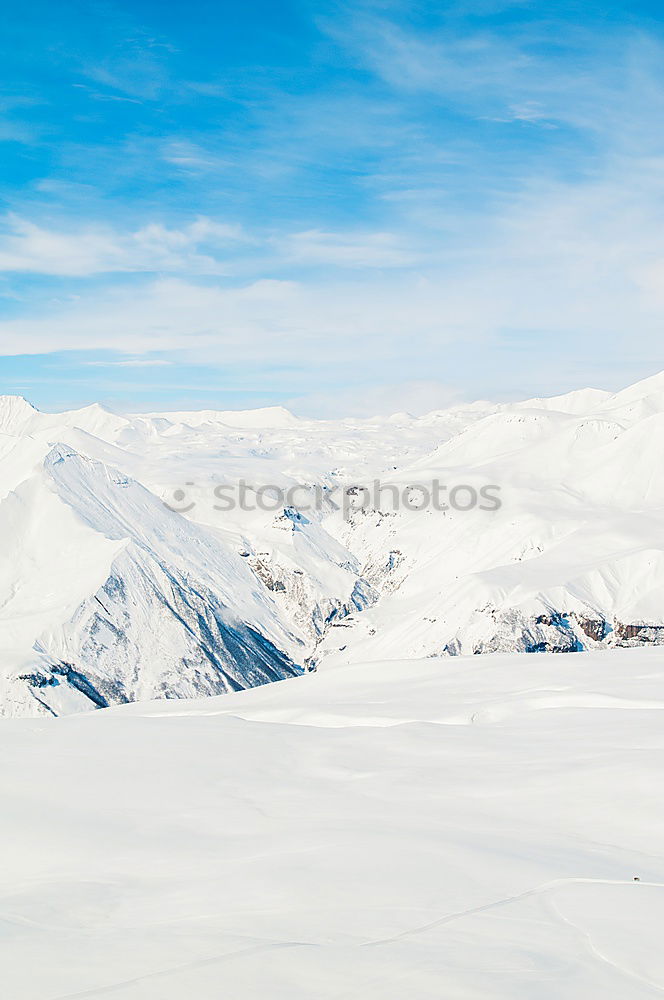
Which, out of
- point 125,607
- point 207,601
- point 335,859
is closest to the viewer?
point 335,859

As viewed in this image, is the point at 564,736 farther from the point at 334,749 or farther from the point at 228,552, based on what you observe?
the point at 228,552

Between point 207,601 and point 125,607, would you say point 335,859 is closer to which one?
point 125,607

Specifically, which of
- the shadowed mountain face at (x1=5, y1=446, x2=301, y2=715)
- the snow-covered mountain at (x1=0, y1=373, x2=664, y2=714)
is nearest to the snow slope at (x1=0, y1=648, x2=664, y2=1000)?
the snow-covered mountain at (x1=0, y1=373, x2=664, y2=714)

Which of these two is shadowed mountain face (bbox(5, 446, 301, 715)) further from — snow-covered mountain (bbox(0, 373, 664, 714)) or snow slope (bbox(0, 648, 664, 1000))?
snow slope (bbox(0, 648, 664, 1000))

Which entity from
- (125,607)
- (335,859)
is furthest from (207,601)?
(335,859)

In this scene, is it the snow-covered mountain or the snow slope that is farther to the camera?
the snow-covered mountain

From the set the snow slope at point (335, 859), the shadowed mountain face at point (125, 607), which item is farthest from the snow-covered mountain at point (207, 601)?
the snow slope at point (335, 859)

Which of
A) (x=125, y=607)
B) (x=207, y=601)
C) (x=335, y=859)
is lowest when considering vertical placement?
(x=207, y=601)

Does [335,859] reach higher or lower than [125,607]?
higher

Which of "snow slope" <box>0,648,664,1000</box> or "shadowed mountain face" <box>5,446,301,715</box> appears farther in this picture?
"shadowed mountain face" <box>5,446,301,715</box>
